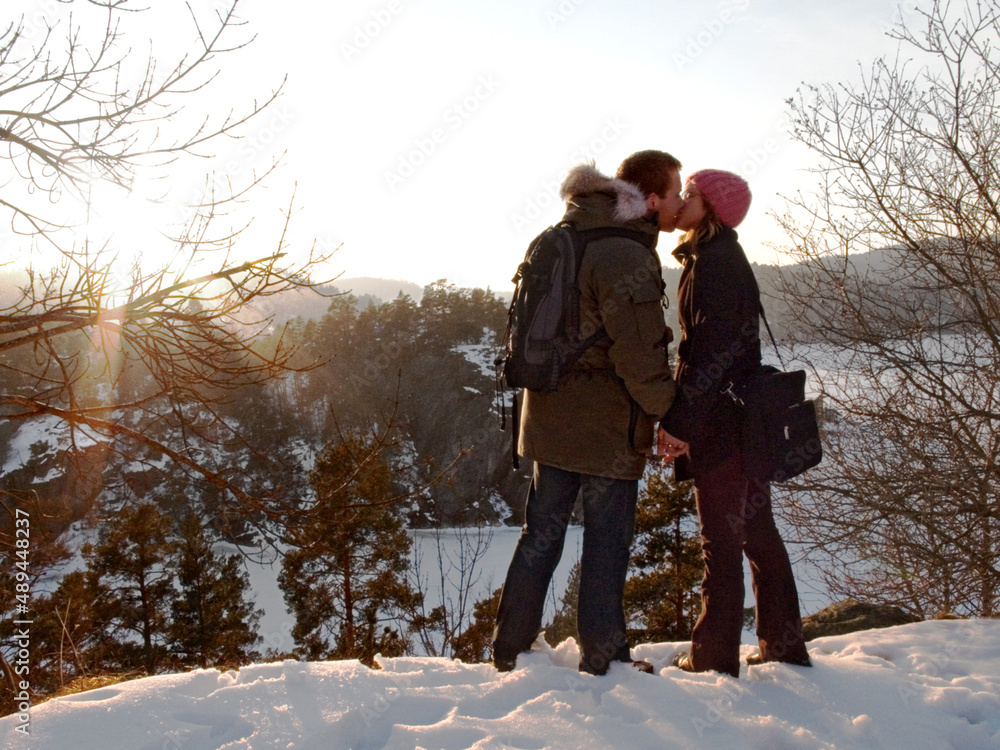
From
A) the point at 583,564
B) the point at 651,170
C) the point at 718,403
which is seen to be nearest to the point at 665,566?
the point at 583,564

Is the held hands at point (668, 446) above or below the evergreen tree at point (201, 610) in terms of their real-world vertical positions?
above

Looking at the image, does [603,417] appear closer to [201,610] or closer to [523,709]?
[523,709]

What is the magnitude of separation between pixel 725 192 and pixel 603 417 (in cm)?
91

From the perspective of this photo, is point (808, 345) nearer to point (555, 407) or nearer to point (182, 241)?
point (555, 407)

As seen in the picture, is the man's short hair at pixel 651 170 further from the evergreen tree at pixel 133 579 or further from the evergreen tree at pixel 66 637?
the evergreen tree at pixel 133 579

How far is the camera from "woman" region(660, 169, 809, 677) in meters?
2.19

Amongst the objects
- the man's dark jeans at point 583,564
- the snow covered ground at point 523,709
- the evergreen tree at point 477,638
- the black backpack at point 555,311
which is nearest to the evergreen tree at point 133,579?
the evergreen tree at point 477,638

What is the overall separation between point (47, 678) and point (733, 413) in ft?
33.4

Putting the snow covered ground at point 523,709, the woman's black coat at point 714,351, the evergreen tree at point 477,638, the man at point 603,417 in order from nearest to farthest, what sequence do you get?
the snow covered ground at point 523,709 → the man at point 603,417 → the woman's black coat at point 714,351 → the evergreen tree at point 477,638

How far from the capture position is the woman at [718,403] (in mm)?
2193

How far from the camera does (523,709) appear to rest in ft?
6.44

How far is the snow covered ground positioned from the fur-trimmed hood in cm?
161

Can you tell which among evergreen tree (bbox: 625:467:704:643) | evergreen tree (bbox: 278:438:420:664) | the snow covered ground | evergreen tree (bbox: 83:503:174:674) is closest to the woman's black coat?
the snow covered ground

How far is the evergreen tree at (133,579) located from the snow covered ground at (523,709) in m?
10.8
